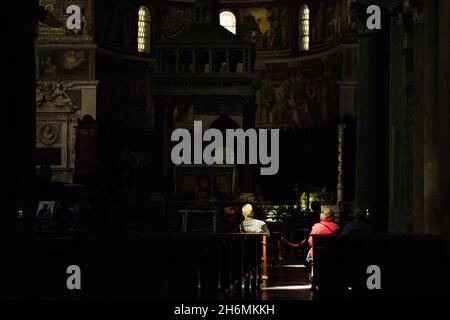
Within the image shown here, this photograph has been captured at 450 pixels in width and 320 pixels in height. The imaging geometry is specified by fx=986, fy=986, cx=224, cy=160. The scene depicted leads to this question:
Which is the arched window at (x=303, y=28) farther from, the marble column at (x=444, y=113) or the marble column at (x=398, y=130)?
the marble column at (x=444, y=113)

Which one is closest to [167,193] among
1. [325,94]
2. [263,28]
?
[325,94]

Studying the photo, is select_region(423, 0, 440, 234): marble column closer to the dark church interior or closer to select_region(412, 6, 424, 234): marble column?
the dark church interior

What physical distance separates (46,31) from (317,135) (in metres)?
12.4

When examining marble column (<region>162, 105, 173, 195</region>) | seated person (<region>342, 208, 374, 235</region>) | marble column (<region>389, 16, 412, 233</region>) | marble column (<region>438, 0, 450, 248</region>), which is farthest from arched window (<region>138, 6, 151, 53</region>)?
marble column (<region>438, 0, 450, 248</region>)

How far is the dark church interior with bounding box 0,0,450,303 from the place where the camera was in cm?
1299

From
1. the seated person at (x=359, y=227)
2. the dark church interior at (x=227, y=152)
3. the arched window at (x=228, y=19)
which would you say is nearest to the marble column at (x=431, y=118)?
the dark church interior at (x=227, y=152)

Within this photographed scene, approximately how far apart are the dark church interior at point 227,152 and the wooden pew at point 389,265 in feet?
0.09

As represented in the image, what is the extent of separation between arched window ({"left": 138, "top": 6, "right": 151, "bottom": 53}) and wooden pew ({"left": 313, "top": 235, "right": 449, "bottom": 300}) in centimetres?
3346

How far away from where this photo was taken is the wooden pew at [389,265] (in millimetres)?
12938

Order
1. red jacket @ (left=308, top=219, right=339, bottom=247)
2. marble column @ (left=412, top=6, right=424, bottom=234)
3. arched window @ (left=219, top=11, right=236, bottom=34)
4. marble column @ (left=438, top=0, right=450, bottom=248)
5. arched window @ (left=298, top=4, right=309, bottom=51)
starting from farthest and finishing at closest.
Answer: arched window @ (left=219, top=11, right=236, bottom=34), arched window @ (left=298, top=4, right=309, bottom=51), marble column @ (left=412, top=6, right=424, bottom=234), red jacket @ (left=308, top=219, right=339, bottom=247), marble column @ (left=438, top=0, right=450, bottom=248)

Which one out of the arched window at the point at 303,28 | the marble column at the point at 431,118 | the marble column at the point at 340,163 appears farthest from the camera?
the arched window at the point at 303,28

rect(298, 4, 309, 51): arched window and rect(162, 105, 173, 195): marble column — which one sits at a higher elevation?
rect(298, 4, 309, 51): arched window

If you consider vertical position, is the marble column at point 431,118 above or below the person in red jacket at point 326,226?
above

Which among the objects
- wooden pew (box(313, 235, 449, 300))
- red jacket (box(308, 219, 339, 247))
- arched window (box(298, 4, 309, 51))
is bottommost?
wooden pew (box(313, 235, 449, 300))
